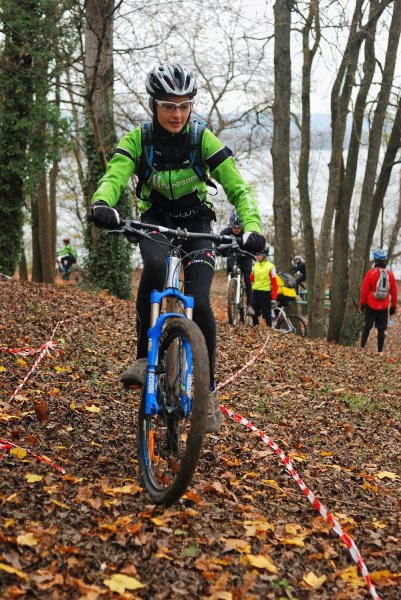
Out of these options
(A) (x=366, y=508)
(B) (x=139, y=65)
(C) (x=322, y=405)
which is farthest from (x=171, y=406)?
(B) (x=139, y=65)

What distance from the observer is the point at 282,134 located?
667 inches

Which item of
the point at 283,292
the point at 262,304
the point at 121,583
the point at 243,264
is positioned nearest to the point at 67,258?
the point at 283,292

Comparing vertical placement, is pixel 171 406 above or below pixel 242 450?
above

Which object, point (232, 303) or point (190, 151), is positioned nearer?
point (190, 151)

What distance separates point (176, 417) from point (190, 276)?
102cm

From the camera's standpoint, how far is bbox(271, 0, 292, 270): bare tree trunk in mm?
16359

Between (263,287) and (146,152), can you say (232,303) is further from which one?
(146,152)

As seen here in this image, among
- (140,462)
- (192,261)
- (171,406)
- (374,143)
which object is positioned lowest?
(140,462)

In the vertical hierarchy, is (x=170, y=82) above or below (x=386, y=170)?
below

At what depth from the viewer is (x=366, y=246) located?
18.6 meters

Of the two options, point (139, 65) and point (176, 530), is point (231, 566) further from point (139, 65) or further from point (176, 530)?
point (139, 65)

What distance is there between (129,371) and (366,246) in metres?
14.8

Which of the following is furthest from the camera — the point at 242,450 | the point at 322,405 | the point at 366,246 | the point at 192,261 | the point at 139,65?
the point at 366,246

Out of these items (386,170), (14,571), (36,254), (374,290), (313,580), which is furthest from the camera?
(36,254)
